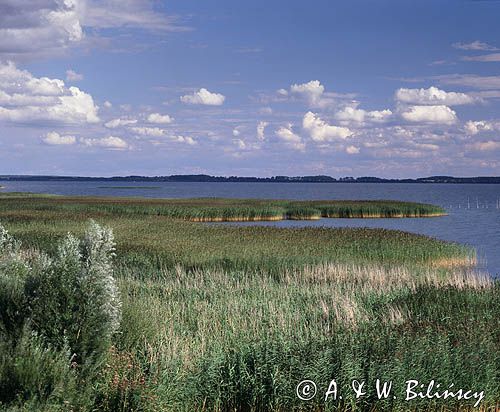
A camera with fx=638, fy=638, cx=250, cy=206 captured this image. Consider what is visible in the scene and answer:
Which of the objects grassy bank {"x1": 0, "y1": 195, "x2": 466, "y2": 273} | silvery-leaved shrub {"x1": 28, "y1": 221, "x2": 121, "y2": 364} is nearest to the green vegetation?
silvery-leaved shrub {"x1": 28, "y1": 221, "x2": 121, "y2": 364}

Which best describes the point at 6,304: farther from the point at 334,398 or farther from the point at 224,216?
the point at 224,216

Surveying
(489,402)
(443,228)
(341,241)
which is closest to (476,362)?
(489,402)

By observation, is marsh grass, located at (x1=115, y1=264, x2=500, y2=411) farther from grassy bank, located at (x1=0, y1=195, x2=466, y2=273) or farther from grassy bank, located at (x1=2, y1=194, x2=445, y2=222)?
grassy bank, located at (x1=2, y1=194, x2=445, y2=222)

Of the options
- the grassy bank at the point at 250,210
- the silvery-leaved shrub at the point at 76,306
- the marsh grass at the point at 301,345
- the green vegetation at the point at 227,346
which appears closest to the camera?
the green vegetation at the point at 227,346

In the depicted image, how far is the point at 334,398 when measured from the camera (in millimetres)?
8969

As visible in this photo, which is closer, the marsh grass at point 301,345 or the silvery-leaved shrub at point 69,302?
the silvery-leaved shrub at point 69,302

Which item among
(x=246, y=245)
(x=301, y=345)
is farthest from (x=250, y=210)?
(x=301, y=345)

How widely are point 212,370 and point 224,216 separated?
176 feet

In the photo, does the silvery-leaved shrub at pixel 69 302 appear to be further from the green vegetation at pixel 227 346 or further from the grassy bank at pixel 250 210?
the grassy bank at pixel 250 210

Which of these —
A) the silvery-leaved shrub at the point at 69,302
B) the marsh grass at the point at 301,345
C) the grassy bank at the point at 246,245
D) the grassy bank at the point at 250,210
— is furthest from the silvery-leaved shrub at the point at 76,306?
the grassy bank at the point at 250,210

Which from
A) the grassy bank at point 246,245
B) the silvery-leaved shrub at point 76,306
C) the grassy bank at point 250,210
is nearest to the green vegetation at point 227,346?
the silvery-leaved shrub at point 76,306

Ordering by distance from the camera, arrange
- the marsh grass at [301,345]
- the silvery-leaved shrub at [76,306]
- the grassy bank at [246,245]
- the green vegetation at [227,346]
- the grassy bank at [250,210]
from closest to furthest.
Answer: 1. the green vegetation at [227,346]
2. the silvery-leaved shrub at [76,306]
3. the marsh grass at [301,345]
4. the grassy bank at [246,245]
5. the grassy bank at [250,210]

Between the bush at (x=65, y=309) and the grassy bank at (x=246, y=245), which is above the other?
the bush at (x=65, y=309)

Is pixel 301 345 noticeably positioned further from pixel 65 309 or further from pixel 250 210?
pixel 250 210
